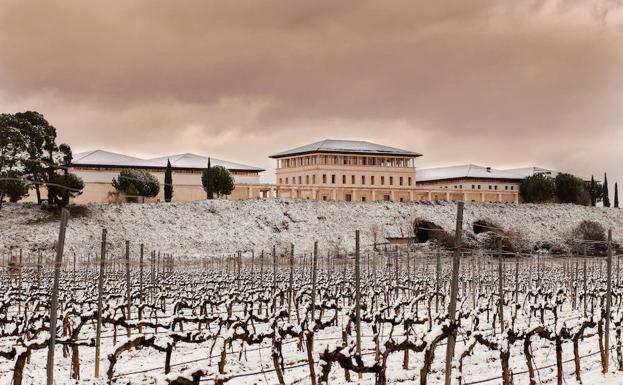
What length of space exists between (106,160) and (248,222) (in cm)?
2836

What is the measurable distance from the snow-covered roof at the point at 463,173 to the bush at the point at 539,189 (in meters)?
7.94

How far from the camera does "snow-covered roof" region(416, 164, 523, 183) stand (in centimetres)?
12125

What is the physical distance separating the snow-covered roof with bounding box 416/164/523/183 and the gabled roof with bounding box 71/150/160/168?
45.7 m

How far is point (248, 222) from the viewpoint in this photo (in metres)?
85.7

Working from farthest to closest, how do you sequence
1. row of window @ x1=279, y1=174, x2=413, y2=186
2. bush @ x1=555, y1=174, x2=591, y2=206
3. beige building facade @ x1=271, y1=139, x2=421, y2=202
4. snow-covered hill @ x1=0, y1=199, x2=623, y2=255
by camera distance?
bush @ x1=555, y1=174, x2=591, y2=206 < row of window @ x1=279, y1=174, x2=413, y2=186 < beige building facade @ x1=271, y1=139, x2=421, y2=202 < snow-covered hill @ x1=0, y1=199, x2=623, y2=255

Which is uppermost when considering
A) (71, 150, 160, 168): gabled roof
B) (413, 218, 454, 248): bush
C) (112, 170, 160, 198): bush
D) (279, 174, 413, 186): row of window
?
(71, 150, 160, 168): gabled roof

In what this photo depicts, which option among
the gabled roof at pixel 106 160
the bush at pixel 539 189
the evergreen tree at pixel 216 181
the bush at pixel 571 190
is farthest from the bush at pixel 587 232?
the gabled roof at pixel 106 160

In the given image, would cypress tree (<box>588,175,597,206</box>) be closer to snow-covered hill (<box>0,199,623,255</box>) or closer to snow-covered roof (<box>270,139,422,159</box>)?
snow-covered hill (<box>0,199,623,255</box>)

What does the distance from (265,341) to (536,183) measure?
311 ft

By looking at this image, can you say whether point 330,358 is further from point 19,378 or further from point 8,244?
point 8,244

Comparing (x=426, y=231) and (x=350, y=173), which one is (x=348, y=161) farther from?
(x=426, y=231)

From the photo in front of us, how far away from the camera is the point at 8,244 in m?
67.1

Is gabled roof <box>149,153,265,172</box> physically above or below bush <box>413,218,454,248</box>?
above

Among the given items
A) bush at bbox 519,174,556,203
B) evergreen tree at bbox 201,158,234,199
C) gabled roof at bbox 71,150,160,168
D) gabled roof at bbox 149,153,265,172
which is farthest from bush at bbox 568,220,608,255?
gabled roof at bbox 71,150,160,168
